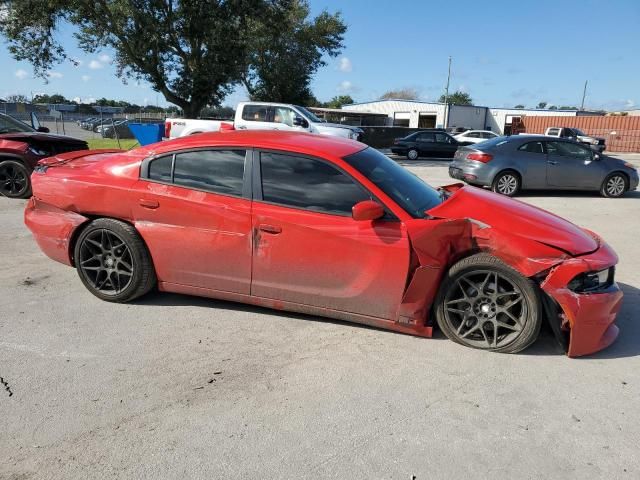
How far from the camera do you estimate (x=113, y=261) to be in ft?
14.0

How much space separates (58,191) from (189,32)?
1758 centimetres

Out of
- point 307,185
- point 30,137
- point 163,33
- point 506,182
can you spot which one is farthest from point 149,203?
point 163,33

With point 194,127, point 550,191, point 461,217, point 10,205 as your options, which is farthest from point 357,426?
point 194,127

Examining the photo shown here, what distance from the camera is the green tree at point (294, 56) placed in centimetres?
3666

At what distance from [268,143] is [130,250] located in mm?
1491

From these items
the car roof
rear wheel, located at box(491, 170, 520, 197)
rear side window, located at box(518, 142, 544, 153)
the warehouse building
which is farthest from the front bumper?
the warehouse building

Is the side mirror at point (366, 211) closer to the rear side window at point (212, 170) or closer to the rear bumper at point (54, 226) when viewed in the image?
the rear side window at point (212, 170)

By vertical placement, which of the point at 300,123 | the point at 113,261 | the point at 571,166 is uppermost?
the point at 300,123

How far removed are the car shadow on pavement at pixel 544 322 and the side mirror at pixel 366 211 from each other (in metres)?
0.99

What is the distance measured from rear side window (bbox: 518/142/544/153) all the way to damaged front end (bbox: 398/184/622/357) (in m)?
8.18

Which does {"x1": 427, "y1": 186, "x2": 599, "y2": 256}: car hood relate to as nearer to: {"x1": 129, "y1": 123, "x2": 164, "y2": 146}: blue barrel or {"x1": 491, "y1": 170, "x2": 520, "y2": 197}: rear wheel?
{"x1": 491, "y1": 170, "x2": 520, "y2": 197}: rear wheel

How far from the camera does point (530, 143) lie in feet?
36.9

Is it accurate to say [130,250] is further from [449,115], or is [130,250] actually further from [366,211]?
[449,115]

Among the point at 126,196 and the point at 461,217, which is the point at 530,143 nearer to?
the point at 461,217
